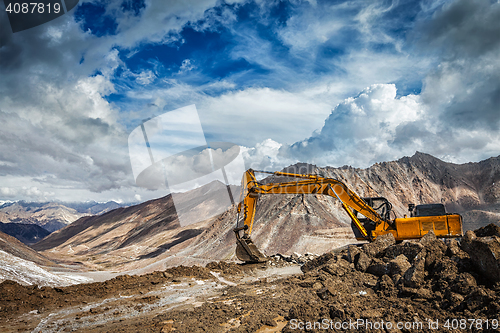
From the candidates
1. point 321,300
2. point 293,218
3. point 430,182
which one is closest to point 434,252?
point 321,300

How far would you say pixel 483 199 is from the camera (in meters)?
54.4

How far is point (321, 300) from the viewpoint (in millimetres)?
7375

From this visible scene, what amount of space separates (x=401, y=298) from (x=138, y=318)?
6680 millimetres

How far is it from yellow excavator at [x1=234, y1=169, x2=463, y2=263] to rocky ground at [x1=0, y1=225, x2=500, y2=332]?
2.60 m

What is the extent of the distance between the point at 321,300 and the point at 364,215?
752 centimetres

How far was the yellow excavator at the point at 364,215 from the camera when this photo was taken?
1231cm

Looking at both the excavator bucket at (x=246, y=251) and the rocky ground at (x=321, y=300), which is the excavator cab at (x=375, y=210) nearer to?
the rocky ground at (x=321, y=300)

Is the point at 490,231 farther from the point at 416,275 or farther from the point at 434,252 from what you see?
the point at 416,275

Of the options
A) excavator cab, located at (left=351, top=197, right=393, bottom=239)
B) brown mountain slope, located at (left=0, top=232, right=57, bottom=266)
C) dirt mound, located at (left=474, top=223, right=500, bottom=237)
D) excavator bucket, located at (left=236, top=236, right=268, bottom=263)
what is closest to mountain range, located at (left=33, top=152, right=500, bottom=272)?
brown mountain slope, located at (left=0, top=232, right=57, bottom=266)

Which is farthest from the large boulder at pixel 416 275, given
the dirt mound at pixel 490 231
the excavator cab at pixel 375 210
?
the excavator cab at pixel 375 210

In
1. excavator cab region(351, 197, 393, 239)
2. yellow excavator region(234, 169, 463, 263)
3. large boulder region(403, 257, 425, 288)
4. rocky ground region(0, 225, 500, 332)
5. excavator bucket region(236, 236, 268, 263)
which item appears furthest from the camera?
excavator bucket region(236, 236, 268, 263)

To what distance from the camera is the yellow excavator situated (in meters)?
12.3

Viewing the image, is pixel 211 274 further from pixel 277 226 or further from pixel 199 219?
pixel 199 219

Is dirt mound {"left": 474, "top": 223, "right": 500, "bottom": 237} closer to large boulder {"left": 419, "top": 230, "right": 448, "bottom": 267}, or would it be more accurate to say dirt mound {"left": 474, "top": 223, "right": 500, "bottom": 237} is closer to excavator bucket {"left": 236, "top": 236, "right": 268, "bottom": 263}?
large boulder {"left": 419, "top": 230, "right": 448, "bottom": 267}
